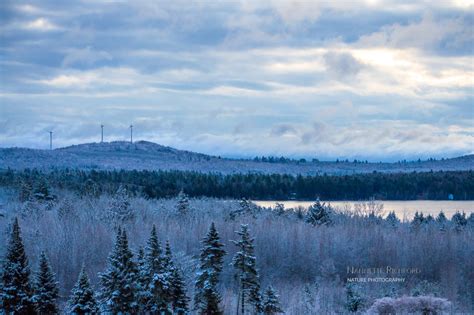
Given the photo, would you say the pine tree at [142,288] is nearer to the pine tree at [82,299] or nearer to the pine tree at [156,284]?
the pine tree at [156,284]

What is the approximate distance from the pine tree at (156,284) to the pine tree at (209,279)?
2.97 ft

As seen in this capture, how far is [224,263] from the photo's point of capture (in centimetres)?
2353

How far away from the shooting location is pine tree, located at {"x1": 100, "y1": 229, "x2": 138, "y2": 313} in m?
13.1

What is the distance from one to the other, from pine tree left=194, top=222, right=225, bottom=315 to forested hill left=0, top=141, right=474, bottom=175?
87462 mm

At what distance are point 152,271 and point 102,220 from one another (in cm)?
1547

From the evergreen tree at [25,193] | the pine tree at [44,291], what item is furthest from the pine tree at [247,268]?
the evergreen tree at [25,193]

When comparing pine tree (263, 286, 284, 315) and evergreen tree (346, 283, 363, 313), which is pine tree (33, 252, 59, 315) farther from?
evergreen tree (346, 283, 363, 313)

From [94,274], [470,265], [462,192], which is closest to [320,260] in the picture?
[470,265]

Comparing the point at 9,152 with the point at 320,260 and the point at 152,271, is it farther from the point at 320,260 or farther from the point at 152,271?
the point at 152,271

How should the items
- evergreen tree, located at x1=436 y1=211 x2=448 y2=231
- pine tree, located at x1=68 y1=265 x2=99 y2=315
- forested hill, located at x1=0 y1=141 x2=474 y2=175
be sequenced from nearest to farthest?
pine tree, located at x1=68 y1=265 x2=99 y2=315 → evergreen tree, located at x1=436 y1=211 x2=448 y2=231 → forested hill, located at x1=0 y1=141 x2=474 y2=175

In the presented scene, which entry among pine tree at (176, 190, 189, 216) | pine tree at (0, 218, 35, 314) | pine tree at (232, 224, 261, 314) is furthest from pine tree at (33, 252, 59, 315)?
pine tree at (176, 190, 189, 216)

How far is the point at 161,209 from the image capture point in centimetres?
3425

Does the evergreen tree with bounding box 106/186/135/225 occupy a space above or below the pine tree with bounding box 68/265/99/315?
above

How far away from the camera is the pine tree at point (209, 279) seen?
1348 cm
